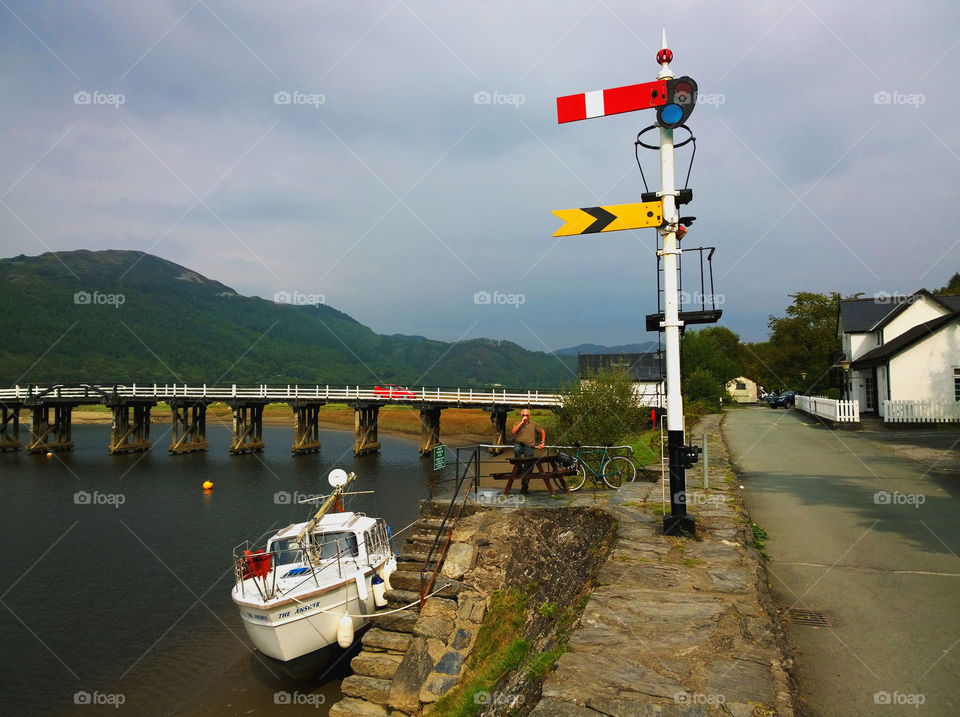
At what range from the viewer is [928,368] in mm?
26938

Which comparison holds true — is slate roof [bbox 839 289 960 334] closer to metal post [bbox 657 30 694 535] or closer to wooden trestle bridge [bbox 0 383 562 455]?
wooden trestle bridge [bbox 0 383 562 455]

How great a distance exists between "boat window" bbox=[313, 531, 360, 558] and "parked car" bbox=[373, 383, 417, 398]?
32399 mm

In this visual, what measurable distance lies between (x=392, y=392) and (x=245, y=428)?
11664mm

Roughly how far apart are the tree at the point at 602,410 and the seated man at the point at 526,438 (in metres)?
10.8

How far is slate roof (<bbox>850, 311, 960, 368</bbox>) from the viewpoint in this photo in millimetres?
26531

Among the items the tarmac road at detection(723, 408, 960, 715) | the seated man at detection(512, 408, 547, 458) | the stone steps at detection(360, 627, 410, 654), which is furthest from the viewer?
the seated man at detection(512, 408, 547, 458)

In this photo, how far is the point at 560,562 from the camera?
27.2 ft

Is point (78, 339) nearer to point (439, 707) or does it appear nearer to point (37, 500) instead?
point (37, 500)

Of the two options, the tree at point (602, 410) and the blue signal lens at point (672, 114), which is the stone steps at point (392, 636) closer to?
the blue signal lens at point (672, 114)

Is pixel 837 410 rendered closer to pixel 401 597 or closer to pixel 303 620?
pixel 401 597

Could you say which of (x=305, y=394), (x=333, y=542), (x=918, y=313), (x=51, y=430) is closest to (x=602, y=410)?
(x=333, y=542)

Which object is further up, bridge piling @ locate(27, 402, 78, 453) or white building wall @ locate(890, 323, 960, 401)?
white building wall @ locate(890, 323, 960, 401)

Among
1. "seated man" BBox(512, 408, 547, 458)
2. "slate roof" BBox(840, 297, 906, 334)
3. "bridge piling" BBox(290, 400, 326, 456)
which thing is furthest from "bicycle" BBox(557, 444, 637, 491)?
"bridge piling" BBox(290, 400, 326, 456)

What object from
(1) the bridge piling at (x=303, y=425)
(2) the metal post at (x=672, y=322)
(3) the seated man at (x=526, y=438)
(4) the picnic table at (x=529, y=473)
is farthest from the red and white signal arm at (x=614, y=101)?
(1) the bridge piling at (x=303, y=425)
